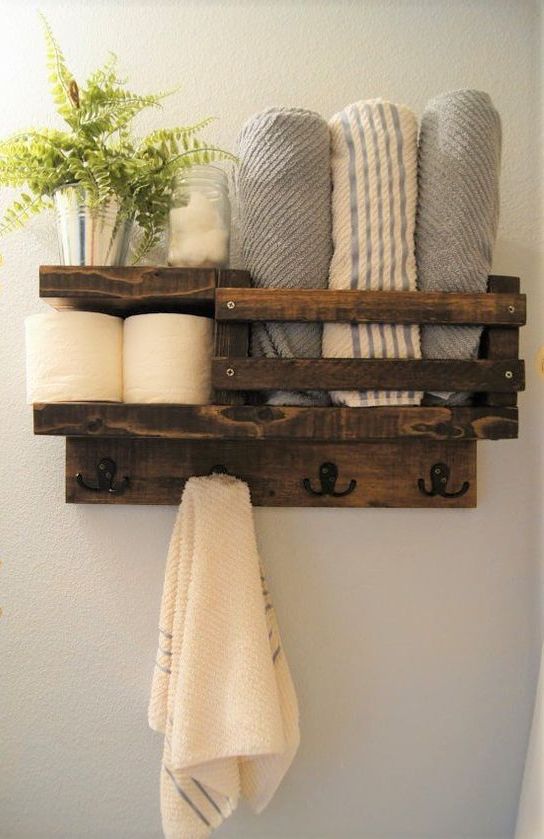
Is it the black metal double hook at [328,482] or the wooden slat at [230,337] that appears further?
the black metal double hook at [328,482]

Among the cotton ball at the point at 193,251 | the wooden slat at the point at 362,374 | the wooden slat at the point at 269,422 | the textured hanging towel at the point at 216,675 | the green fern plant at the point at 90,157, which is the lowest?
the textured hanging towel at the point at 216,675

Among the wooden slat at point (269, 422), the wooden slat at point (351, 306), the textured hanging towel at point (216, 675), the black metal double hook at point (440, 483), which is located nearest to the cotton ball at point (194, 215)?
the wooden slat at point (351, 306)

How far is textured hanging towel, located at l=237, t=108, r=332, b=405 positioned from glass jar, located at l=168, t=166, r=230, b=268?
0.13 ft

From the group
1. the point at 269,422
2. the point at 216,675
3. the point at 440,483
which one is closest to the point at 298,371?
the point at 269,422

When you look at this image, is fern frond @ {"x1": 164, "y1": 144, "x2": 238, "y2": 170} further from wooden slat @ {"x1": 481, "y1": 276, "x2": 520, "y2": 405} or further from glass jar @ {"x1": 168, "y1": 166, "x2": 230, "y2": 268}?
wooden slat @ {"x1": 481, "y1": 276, "x2": 520, "y2": 405}

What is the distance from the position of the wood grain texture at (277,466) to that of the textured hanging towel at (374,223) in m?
0.15

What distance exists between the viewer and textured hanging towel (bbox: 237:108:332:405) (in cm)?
81

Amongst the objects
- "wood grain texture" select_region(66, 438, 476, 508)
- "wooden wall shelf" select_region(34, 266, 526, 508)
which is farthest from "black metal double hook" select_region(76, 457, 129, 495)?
"wooden wall shelf" select_region(34, 266, 526, 508)

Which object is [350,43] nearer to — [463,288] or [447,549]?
[463,288]

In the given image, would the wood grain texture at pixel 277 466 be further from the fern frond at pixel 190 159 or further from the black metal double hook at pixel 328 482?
the fern frond at pixel 190 159

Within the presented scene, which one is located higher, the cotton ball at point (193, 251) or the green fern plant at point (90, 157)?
the green fern plant at point (90, 157)

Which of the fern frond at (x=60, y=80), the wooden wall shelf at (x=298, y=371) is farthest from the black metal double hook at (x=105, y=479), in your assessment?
the fern frond at (x=60, y=80)

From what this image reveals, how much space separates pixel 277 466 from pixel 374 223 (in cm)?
37

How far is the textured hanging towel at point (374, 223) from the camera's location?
2.69 feet
